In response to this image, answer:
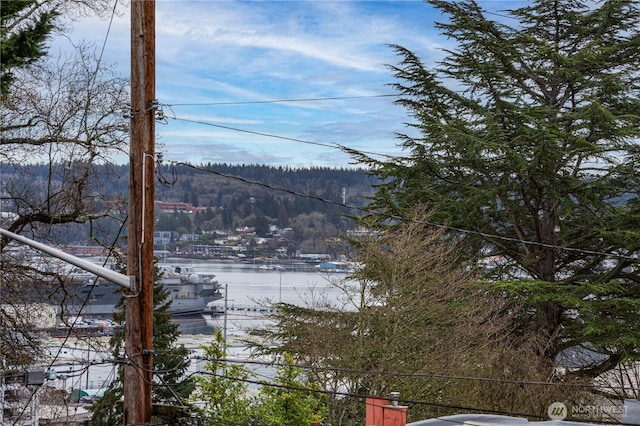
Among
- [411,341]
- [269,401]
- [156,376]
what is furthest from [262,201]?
[411,341]

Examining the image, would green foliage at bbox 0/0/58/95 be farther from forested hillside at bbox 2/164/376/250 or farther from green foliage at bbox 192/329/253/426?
forested hillside at bbox 2/164/376/250

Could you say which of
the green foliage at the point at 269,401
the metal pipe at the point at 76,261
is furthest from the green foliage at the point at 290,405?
the metal pipe at the point at 76,261

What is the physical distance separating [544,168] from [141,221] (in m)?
19.8

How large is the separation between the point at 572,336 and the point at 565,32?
10.6 metres

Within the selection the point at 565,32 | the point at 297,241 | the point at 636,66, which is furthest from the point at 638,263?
the point at 297,241

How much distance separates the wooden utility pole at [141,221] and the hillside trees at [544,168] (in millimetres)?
17339

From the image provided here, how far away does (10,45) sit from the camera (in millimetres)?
7145

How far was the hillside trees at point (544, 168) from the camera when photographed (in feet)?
88.1

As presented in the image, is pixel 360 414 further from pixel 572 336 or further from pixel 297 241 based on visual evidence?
pixel 297 241

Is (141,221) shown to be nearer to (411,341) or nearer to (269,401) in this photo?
(411,341)

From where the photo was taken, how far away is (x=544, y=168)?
2756 cm

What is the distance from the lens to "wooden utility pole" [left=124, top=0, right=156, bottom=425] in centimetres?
970

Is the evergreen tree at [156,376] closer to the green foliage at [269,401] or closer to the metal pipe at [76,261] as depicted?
the green foliage at [269,401]

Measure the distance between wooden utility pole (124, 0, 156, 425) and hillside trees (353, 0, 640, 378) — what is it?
17.3 metres
